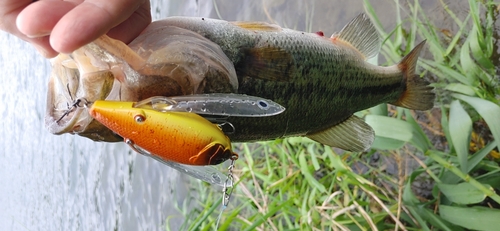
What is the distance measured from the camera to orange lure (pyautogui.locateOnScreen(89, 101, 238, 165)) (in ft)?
2.11

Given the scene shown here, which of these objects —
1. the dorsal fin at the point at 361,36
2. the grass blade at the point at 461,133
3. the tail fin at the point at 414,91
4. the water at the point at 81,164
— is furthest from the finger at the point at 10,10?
the water at the point at 81,164

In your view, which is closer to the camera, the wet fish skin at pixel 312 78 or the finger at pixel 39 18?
the finger at pixel 39 18

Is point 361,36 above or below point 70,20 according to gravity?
below

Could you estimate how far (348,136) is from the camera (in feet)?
4.71

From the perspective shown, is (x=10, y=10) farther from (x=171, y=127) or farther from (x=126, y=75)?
(x=171, y=127)

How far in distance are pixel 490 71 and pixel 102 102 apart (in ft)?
6.94

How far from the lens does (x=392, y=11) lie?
106 inches

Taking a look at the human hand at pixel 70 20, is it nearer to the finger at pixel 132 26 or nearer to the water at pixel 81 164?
the finger at pixel 132 26

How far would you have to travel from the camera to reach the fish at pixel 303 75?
99cm

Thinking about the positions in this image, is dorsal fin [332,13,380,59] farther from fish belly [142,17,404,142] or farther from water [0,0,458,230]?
water [0,0,458,230]

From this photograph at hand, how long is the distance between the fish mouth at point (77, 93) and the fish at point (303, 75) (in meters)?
0.02

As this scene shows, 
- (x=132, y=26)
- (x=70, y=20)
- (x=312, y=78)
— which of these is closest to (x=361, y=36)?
(x=312, y=78)

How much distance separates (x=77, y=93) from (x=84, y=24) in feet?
0.63

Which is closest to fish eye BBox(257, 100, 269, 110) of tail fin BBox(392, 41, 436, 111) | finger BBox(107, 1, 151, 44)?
finger BBox(107, 1, 151, 44)
